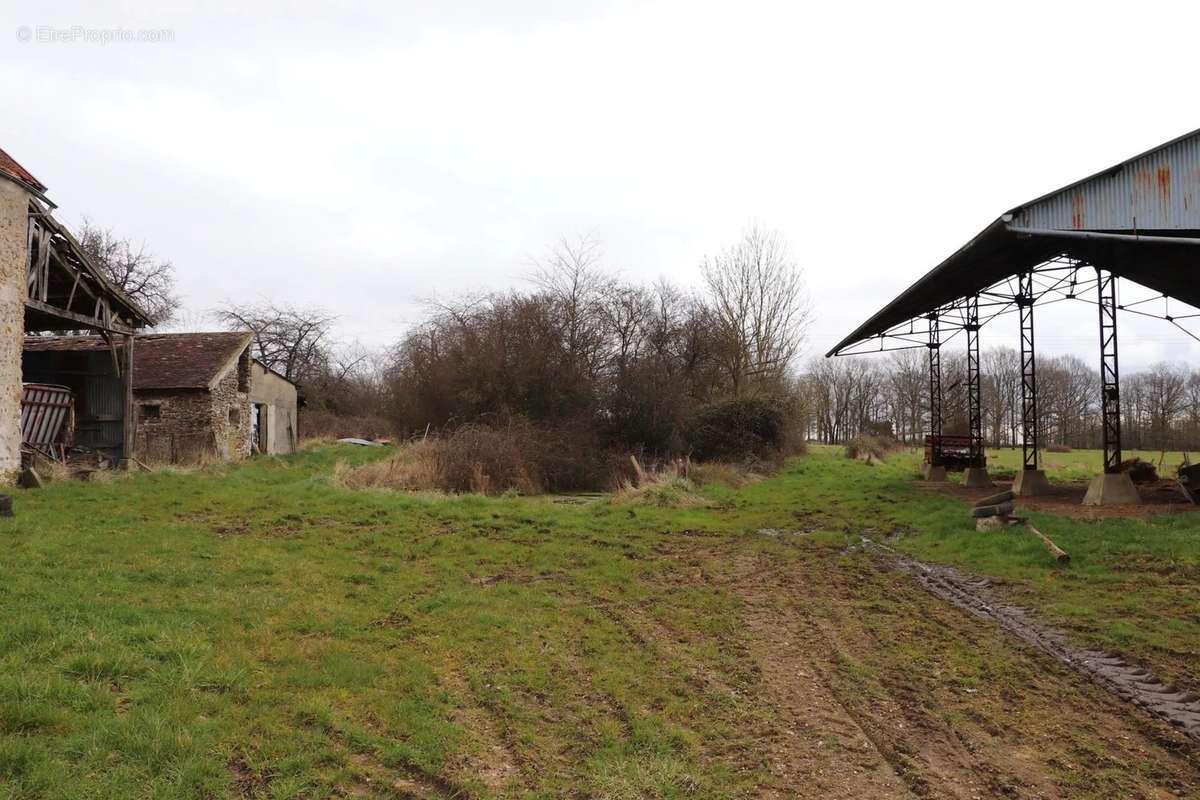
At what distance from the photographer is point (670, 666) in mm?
5738

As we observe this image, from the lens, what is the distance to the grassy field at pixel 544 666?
3.89 metres

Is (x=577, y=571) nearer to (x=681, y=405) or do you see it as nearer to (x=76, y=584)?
(x=76, y=584)

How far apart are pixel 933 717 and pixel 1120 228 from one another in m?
11.8

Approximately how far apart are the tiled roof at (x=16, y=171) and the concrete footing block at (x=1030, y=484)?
23.1 metres

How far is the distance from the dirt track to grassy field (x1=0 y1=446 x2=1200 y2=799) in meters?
0.02

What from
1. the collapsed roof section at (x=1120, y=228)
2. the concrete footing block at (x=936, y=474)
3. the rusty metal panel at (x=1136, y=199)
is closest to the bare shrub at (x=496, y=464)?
the concrete footing block at (x=936, y=474)

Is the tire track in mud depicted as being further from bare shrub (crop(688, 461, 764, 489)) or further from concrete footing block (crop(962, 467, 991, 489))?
bare shrub (crop(688, 461, 764, 489))

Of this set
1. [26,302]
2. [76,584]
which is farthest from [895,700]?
[26,302]

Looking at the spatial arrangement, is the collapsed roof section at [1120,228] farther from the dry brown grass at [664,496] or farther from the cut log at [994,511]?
the dry brown grass at [664,496]

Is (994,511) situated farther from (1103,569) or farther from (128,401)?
(128,401)

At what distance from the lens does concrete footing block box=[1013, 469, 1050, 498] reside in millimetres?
16594

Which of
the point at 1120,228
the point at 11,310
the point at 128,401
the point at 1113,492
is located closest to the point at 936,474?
the point at 1113,492

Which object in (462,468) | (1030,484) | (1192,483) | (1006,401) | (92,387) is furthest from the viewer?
(1006,401)

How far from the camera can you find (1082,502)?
14.1 metres
